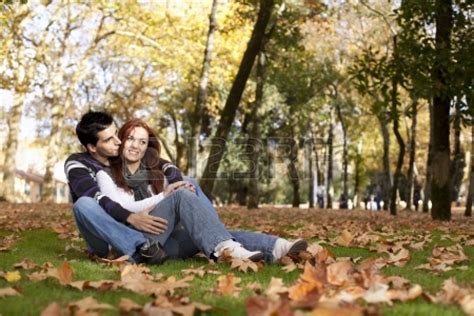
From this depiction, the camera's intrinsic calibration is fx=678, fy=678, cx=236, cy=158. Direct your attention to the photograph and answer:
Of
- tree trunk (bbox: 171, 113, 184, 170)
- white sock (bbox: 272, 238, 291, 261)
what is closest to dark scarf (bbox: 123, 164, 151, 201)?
white sock (bbox: 272, 238, 291, 261)

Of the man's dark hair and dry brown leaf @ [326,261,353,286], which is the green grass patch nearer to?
dry brown leaf @ [326,261,353,286]

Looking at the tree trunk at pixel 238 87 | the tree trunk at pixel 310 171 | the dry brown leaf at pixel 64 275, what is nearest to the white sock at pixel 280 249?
the dry brown leaf at pixel 64 275

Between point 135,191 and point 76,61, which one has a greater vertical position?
point 76,61

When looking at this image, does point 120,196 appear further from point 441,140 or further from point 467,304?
point 441,140

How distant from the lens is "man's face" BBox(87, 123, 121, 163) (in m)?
5.82

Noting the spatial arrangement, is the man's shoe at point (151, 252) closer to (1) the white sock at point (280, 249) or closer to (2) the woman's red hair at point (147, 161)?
(2) the woman's red hair at point (147, 161)

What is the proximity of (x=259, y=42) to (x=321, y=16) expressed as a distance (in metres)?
16.3

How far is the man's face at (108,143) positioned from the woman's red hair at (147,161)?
0.16 feet

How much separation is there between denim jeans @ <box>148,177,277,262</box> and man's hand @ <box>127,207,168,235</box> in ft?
0.31

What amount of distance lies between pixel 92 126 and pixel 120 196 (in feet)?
2.14

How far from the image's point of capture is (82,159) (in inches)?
232

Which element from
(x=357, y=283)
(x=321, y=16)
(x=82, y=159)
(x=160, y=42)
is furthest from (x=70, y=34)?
(x=357, y=283)

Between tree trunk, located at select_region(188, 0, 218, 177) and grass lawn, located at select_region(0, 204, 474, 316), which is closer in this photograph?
grass lawn, located at select_region(0, 204, 474, 316)

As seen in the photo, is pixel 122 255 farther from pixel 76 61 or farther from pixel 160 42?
pixel 76 61
